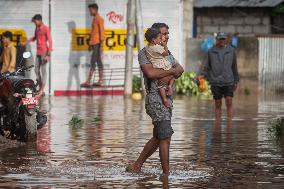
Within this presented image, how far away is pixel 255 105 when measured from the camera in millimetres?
28234

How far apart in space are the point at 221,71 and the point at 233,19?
829 inches

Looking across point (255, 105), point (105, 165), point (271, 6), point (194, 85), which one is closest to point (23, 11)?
point (194, 85)

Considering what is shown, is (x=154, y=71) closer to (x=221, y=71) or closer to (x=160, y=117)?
(x=160, y=117)

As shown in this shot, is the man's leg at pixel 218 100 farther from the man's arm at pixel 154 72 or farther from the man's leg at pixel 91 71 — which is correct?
the man's leg at pixel 91 71

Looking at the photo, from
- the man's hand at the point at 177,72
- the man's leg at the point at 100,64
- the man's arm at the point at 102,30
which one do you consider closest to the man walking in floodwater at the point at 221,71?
the man's hand at the point at 177,72

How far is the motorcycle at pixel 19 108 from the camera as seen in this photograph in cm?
1711

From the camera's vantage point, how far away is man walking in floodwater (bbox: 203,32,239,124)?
21.8 m

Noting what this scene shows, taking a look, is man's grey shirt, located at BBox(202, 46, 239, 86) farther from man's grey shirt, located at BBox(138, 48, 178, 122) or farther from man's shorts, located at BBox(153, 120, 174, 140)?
man's shorts, located at BBox(153, 120, 174, 140)

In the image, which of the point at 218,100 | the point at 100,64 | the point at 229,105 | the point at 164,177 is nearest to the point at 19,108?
the point at 164,177

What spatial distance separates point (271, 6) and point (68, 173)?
1132 inches

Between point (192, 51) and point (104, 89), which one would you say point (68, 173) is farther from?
point (192, 51)

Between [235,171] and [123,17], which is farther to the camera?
[123,17]

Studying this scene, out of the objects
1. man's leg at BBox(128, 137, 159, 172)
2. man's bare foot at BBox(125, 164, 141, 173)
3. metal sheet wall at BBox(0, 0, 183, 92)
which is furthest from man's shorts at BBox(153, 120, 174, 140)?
metal sheet wall at BBox(0, 0, 183, 92)

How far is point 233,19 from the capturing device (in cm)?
4269
